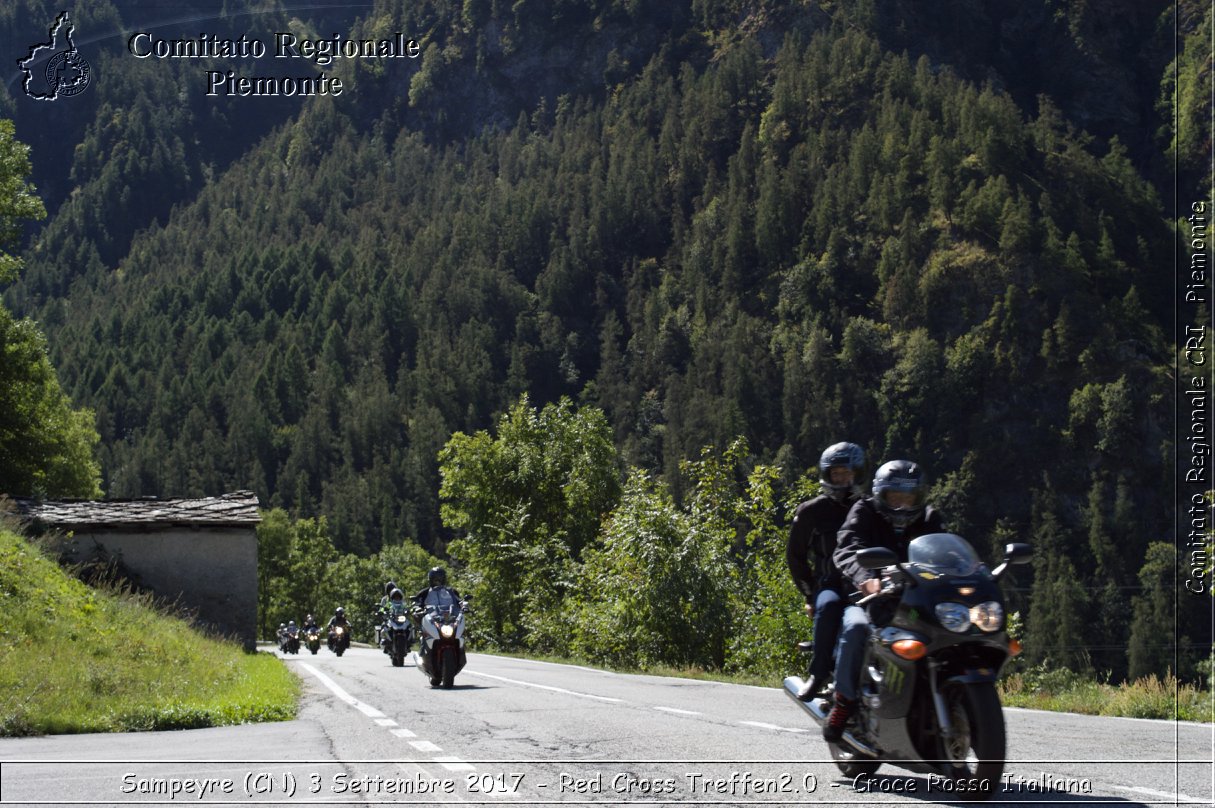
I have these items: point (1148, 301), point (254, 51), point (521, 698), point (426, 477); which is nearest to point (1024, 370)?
point (1148, 301)

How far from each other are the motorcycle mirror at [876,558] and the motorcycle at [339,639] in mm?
37592

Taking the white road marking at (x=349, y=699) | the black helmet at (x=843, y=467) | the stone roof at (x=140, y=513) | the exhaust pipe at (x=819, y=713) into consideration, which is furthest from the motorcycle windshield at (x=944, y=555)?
the stone roof at (x=140, y=513)

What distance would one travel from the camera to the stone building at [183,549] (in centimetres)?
2988

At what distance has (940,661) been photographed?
22.2ft

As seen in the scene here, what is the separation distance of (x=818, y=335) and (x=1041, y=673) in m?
167

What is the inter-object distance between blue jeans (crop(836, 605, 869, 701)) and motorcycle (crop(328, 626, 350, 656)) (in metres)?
37.0

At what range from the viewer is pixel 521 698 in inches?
631

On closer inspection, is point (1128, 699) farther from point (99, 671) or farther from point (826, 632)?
point (99, 671)

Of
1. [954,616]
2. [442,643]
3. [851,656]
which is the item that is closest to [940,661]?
[954,616]

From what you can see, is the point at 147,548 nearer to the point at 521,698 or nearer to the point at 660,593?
the point at 660,593

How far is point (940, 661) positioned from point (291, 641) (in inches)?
1893

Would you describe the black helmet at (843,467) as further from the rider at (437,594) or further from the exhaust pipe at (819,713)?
the rider at (437,594)

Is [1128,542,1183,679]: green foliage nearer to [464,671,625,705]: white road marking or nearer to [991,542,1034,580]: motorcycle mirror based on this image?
[464,671,625,705]: white road marking

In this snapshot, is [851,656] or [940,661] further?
[851,656]
